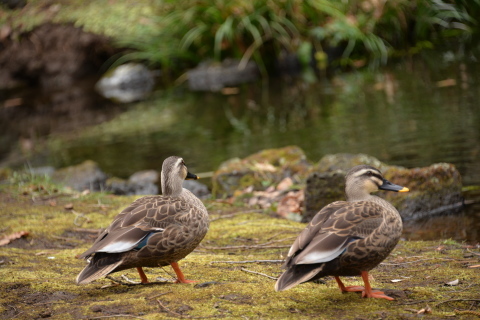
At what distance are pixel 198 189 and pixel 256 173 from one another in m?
1.00

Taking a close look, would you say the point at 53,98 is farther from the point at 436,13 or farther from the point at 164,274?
the point at 164,274

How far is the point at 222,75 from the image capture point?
18172mm

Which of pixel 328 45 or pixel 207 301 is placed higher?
pixel 328 45

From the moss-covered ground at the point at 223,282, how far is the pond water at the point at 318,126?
1.52m

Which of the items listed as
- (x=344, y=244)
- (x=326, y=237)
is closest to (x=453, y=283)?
(x=344, y=244)

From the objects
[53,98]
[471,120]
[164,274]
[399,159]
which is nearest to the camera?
[164,274]

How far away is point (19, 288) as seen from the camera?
4051mm

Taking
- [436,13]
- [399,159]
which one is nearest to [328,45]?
[436,13]

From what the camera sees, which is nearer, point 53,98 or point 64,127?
point 64,127

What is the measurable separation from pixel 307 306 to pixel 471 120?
700 cm

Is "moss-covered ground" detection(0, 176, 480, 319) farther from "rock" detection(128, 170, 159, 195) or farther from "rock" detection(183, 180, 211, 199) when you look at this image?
"rock" detection(128, 170, 159, 195)

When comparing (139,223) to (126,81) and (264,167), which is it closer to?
(264,167)

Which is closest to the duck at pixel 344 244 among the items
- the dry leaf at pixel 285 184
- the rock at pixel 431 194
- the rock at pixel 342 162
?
the rock at pixel 431 194

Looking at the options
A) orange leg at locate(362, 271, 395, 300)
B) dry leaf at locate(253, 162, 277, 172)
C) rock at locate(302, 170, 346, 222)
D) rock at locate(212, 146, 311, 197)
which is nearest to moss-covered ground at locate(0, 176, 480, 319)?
orange leg at locate(362, 271, 395, 300)
